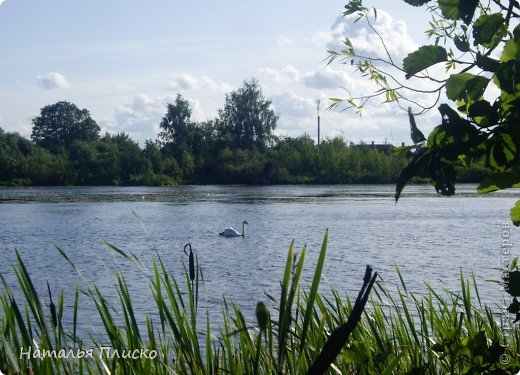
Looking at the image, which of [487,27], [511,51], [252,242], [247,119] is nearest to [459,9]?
[487,27]

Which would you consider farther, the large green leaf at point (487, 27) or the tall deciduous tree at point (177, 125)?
the tall deciduous tree at point (177, 125)

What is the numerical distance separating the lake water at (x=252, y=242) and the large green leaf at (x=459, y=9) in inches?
145

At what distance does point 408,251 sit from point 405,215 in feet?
45.7

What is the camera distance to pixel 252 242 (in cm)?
2491

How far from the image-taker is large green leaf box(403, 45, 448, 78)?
194cm

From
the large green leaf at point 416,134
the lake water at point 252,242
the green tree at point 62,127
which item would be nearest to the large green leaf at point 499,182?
the large green leaf at point 416,134

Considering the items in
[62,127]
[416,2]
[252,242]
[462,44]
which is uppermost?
[62,127]

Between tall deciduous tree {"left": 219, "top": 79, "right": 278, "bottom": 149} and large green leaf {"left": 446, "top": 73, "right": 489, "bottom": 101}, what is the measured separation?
222ft

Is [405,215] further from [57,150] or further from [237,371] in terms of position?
[57,150]

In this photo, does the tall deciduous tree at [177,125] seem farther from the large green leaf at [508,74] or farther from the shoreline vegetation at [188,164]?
the large green leaf at [508,74]

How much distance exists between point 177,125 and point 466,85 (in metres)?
82.8

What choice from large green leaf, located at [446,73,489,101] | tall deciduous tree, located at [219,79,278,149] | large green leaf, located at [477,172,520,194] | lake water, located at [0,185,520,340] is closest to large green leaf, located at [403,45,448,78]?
large green leaf, located at [446,73,489,101]

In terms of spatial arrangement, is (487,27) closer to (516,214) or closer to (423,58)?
(423,58)

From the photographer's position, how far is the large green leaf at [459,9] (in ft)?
6.25
